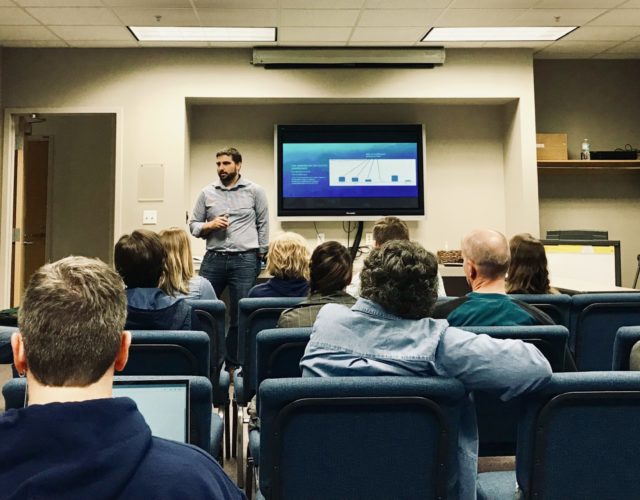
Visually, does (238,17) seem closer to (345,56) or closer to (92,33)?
(345,56)

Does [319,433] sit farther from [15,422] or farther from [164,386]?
[15,422]

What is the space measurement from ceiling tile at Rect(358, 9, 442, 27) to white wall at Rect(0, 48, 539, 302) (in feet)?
2.40

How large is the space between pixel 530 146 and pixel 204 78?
3.32 meters

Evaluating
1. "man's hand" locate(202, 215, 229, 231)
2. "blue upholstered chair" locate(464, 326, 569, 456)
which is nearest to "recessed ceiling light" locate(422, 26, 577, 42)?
"man's hand" locate(202, 215, 229, 231)

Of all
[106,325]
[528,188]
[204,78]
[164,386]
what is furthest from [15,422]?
[528,188]

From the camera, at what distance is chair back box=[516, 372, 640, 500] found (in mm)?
1219

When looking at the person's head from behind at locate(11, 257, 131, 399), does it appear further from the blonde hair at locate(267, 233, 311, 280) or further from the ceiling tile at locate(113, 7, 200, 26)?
the ceiling tile at locate(113, 7, 200, 26)

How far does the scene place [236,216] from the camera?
4344 mm

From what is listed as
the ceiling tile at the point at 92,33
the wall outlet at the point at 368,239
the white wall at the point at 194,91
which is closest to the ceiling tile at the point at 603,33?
the white wall at the point at 194,91

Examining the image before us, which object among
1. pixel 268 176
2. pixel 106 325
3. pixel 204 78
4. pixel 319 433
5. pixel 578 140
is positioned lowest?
pixel 319 433

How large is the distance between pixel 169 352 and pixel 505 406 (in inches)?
39.8

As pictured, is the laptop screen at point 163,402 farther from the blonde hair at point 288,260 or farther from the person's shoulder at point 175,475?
the blonde hair at point 288,260

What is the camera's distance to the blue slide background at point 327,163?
581cm

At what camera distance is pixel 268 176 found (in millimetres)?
5949
